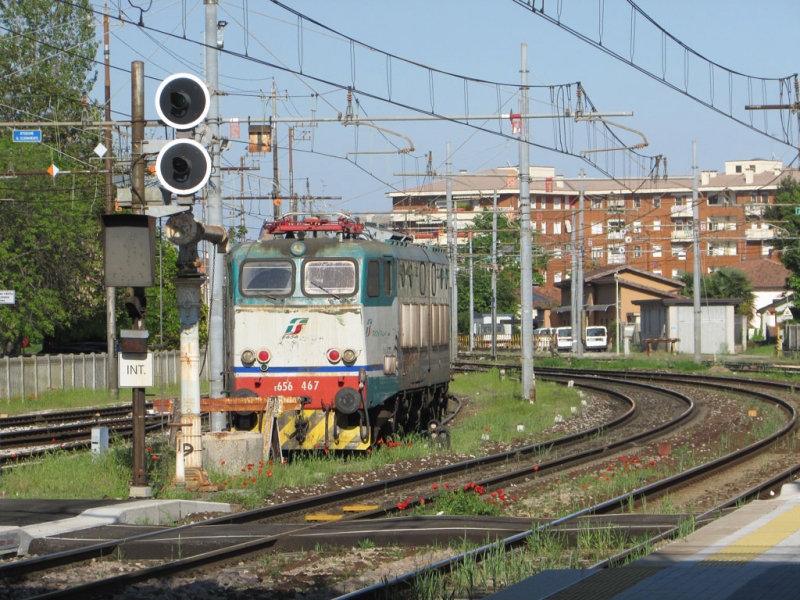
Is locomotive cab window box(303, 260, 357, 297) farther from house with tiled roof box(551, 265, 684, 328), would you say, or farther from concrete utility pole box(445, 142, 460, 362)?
house with tiled roof box(551, 265, 684, 328)

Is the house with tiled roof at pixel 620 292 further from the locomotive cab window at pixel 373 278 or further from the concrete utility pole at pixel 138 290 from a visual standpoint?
the concrete utility pole at pixel 138 290

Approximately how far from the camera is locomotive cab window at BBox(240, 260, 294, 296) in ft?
56.2

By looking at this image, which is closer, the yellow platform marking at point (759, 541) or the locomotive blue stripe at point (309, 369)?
the yellow platform marking at point (759, 541)

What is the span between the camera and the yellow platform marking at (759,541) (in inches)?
296

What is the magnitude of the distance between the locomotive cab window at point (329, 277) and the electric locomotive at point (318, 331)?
0.05 feet

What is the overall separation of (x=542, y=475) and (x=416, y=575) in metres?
7.75

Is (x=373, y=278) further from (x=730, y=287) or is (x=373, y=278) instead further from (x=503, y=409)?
(x=730, y=287)

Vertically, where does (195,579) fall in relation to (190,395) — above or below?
below

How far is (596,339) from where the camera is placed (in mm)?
66812

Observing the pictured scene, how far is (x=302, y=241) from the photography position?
56.4 feet

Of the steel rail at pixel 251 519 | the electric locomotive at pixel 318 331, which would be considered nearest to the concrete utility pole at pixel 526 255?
the steel rail at pixel 251 519

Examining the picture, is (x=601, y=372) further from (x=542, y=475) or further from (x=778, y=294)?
(x=778, y=294)

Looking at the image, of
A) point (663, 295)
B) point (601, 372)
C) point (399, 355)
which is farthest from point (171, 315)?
point (663, 295)

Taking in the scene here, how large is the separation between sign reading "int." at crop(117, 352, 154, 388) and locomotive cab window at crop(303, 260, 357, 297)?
4.44m
